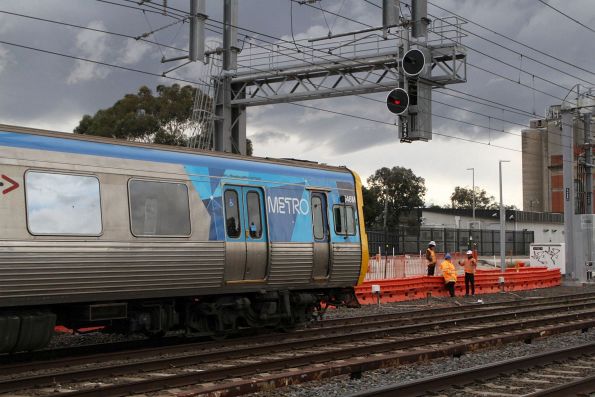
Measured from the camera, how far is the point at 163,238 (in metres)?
12.4

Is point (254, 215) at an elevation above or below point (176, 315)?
above

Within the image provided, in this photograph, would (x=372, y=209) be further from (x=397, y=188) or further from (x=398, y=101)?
(x=398, y=101)

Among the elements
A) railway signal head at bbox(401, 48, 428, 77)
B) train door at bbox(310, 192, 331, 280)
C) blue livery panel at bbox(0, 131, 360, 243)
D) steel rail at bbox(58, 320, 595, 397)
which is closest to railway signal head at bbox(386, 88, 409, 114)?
railway signal head at bbox(401, 48, 428, 77)

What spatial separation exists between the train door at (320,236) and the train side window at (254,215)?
1.49 m

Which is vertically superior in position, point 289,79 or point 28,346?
point 289,79

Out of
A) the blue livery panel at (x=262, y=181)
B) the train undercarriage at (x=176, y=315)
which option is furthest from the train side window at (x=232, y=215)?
the train undercarriage at (x=176, y=315)

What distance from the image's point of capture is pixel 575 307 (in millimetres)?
22469

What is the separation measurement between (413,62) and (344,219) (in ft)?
24.3

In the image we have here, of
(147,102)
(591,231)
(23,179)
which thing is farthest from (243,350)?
(147,102)

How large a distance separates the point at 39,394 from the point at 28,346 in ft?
5.35

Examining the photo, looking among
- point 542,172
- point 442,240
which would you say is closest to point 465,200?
point 542,172

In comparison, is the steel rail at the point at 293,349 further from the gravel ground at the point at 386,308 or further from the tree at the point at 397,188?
the tree at the point at 397,188

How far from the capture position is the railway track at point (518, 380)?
9156 millimetres

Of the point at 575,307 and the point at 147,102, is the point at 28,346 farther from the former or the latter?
the point at 147,102
